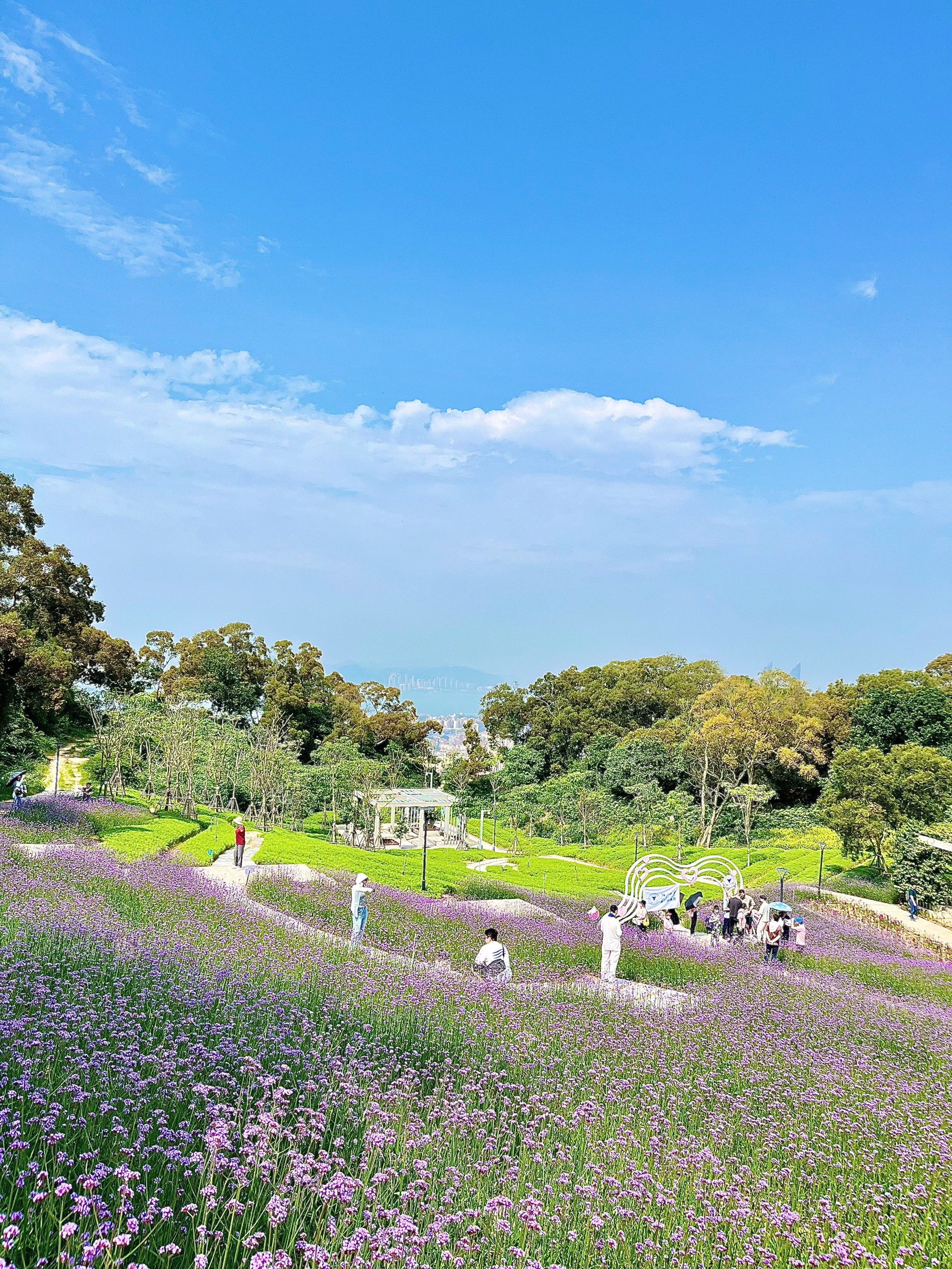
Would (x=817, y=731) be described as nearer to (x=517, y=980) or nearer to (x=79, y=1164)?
(x=517, y=980)

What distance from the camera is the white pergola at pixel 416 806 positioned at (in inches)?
1480

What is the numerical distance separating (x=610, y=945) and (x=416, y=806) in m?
30.9

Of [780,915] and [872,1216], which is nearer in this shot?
[872,1216]

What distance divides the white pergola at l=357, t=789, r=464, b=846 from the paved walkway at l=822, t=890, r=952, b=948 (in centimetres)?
1757

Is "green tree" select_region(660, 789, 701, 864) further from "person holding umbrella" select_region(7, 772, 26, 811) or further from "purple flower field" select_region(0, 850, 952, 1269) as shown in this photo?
"purple flower field" select_region(0, 850, 952, 1269)

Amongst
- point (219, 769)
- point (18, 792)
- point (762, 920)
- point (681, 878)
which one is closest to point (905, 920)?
point (681, 878)

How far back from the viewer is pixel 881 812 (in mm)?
28094

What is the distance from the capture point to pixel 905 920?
2258 centimetres

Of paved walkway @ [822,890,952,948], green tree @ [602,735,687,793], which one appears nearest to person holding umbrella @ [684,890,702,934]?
paved walkway @ [822,890,952,948]

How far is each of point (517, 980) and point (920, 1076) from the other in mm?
4648

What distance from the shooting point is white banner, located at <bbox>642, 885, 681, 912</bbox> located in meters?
19.5

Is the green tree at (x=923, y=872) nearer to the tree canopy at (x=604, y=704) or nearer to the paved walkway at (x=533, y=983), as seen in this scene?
the paved walkway at (x=533, y=983)

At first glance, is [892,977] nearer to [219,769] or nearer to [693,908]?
[693,908]

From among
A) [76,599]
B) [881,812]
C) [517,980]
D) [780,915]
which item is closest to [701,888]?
[881,812]
